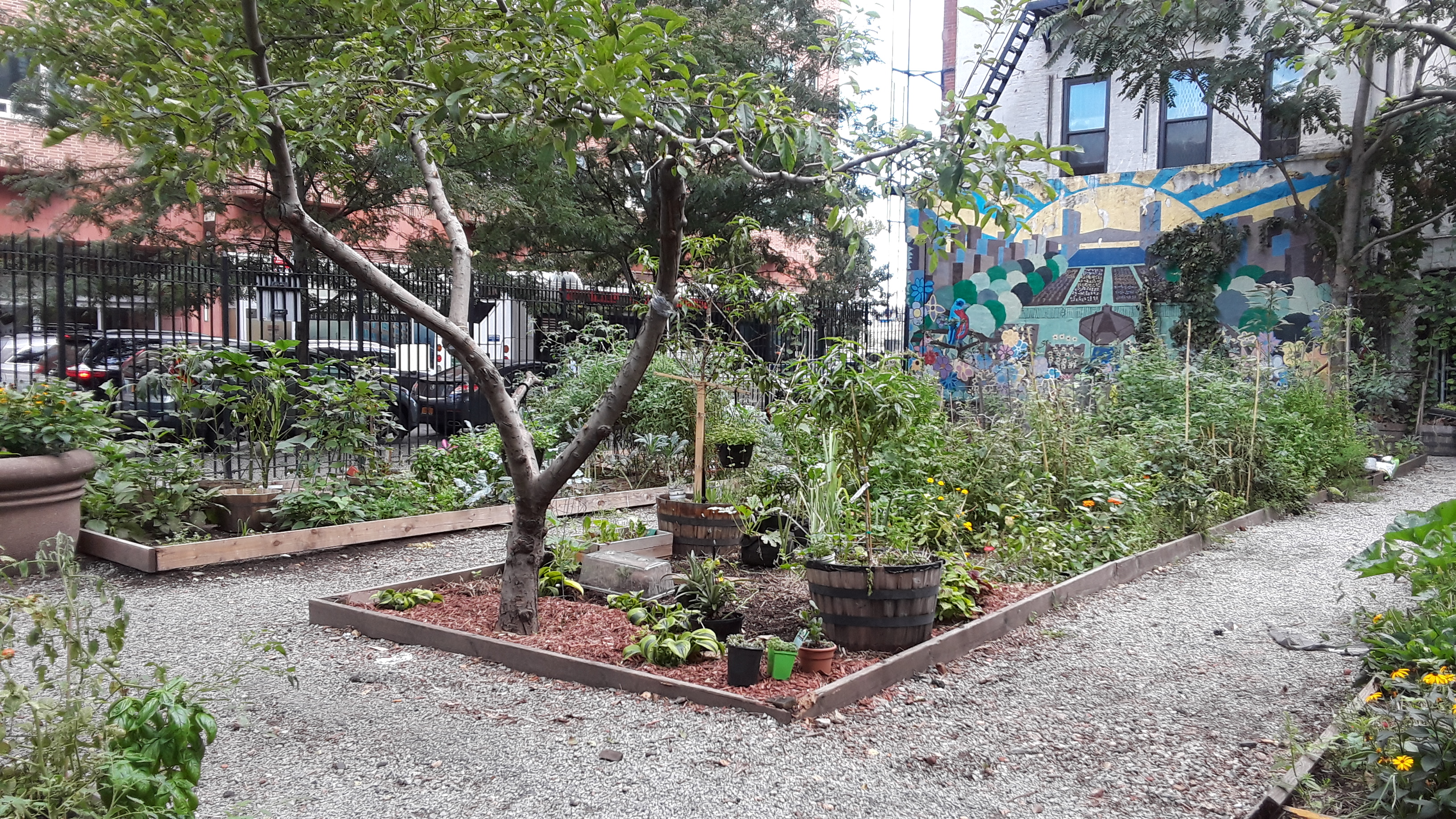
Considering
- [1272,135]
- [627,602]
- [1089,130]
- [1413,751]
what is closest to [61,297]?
[627,602]

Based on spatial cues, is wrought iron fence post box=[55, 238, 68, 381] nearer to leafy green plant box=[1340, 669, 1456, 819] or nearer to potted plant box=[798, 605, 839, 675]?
potted plant box=[798, 605, 839, 675]

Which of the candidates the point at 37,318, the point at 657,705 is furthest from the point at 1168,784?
the point at 37,318

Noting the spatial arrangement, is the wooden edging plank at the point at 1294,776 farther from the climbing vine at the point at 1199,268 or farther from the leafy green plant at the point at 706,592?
the climbing vine at the point at 1199,268

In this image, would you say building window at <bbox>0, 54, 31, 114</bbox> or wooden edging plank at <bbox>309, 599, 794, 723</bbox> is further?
building window at <bbox>0, 54, 31, 114</bbox>

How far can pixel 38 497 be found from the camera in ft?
20.6

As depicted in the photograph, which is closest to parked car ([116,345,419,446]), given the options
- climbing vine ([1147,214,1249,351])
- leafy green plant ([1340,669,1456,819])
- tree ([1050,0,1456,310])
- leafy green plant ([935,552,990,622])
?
leafy green plant ([935,552,990,622])

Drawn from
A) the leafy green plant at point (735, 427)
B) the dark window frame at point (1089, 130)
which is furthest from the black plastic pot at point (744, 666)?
the dark window frame at point (1089, 130)

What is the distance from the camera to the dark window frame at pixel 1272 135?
16.5 meters

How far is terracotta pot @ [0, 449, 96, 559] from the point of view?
614cm

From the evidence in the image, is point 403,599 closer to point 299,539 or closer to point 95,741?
point 299,539

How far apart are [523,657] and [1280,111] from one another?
1694 centimetres

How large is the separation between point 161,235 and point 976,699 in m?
16.2

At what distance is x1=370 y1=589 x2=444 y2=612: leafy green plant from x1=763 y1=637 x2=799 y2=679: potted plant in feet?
7.37

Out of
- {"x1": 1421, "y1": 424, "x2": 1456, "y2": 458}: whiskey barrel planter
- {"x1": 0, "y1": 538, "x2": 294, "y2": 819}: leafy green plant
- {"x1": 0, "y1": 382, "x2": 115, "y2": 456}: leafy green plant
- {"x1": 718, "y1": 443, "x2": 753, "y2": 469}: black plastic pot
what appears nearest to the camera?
{"x1": 0, "y1": 538, "x2": 294, "y2": 819}: leafy green plant
